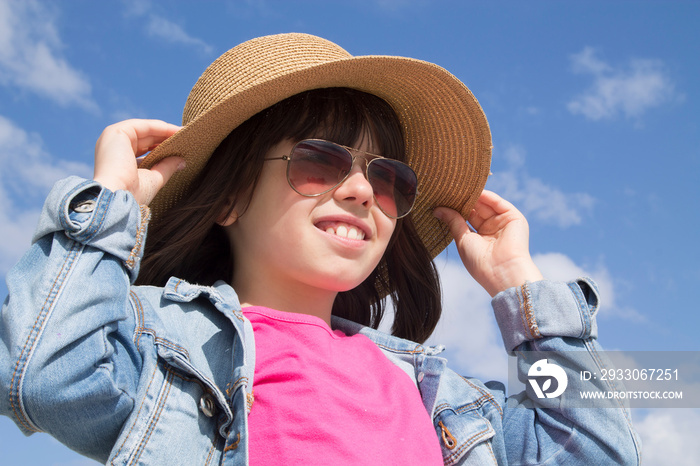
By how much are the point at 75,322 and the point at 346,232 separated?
113 centimetres

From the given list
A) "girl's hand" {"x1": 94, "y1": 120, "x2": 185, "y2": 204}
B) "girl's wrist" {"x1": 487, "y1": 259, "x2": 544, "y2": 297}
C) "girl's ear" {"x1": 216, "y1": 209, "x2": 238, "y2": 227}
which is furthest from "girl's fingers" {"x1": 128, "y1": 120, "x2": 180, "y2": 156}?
"girl's wrist" {"x1": 487, "y1": 259, "x2": 544, "y2": 297}

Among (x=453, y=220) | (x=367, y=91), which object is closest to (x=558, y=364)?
(x=453, y=220)

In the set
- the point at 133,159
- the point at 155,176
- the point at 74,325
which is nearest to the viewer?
the point at 74,325

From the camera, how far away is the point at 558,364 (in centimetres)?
280

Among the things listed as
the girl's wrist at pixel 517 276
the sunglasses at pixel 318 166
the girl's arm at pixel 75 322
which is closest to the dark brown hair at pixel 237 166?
the sunglasses at pixel 318 166

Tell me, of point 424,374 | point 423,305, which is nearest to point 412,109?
point 423,305

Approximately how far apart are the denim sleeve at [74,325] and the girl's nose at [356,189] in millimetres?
869

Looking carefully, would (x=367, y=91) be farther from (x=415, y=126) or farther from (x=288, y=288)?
(x=288, y=288)

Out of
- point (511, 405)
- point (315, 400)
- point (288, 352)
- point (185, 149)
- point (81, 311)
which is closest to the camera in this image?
point (81, 311)

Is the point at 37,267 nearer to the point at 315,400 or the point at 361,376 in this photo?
the point at 315,400

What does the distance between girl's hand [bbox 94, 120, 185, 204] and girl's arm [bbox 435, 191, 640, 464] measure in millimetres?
1565

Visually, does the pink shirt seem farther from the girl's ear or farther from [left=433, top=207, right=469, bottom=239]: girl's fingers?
[left=433, top=207, right=469, bottom=239]: girl's fingers

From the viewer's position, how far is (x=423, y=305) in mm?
3398

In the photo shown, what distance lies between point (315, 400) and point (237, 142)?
3.91ft
